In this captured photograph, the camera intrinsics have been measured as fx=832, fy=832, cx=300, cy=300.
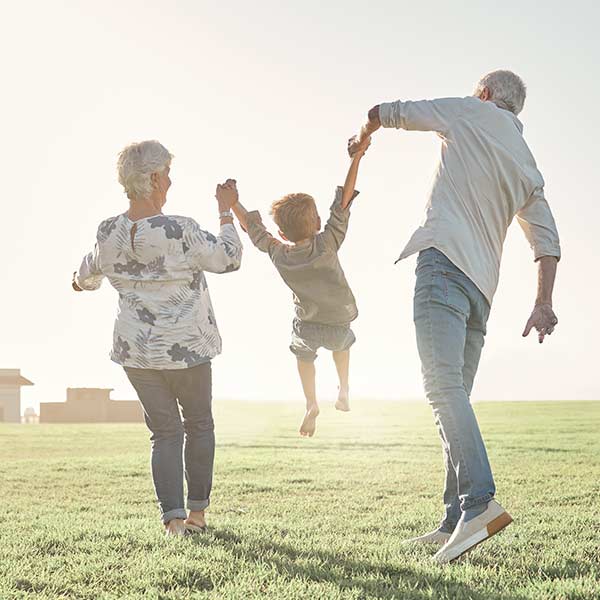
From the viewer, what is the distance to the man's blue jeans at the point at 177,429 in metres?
5.37

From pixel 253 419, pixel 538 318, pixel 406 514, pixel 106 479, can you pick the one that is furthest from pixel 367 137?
pixel 253 419

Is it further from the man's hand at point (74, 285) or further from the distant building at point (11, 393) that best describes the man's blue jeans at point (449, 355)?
the distant building at point (11, 393)

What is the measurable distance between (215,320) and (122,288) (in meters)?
0.63

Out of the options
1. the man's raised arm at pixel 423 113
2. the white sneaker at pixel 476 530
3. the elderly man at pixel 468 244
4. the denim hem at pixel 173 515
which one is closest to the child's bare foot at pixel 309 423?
the denim hem at pixel 173 515

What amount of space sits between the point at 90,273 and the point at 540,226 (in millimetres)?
2902

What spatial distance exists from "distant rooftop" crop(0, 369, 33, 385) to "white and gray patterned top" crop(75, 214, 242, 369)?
123ft

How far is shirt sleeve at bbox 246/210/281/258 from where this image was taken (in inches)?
227

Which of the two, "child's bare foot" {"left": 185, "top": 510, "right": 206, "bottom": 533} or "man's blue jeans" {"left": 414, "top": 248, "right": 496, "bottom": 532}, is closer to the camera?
"man's blue jeans" {"left": 414, "top": 248, "right": 496, "bottom": 532}

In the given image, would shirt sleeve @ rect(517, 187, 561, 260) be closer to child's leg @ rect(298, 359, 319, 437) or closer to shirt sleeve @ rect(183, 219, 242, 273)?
shirt sleeve @ rect(183, 219, 242, 273)

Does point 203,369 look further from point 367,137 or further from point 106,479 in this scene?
point 106,479

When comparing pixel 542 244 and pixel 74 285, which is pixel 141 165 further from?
pixel 542 244

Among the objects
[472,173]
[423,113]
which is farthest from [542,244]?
[423,113]

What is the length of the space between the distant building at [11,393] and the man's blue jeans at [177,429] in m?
36.0

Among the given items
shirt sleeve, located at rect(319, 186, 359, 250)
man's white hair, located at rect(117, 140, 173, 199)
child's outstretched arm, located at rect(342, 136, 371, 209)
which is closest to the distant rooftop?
man's white hair, located at rect(117, 140, 173, 199)
